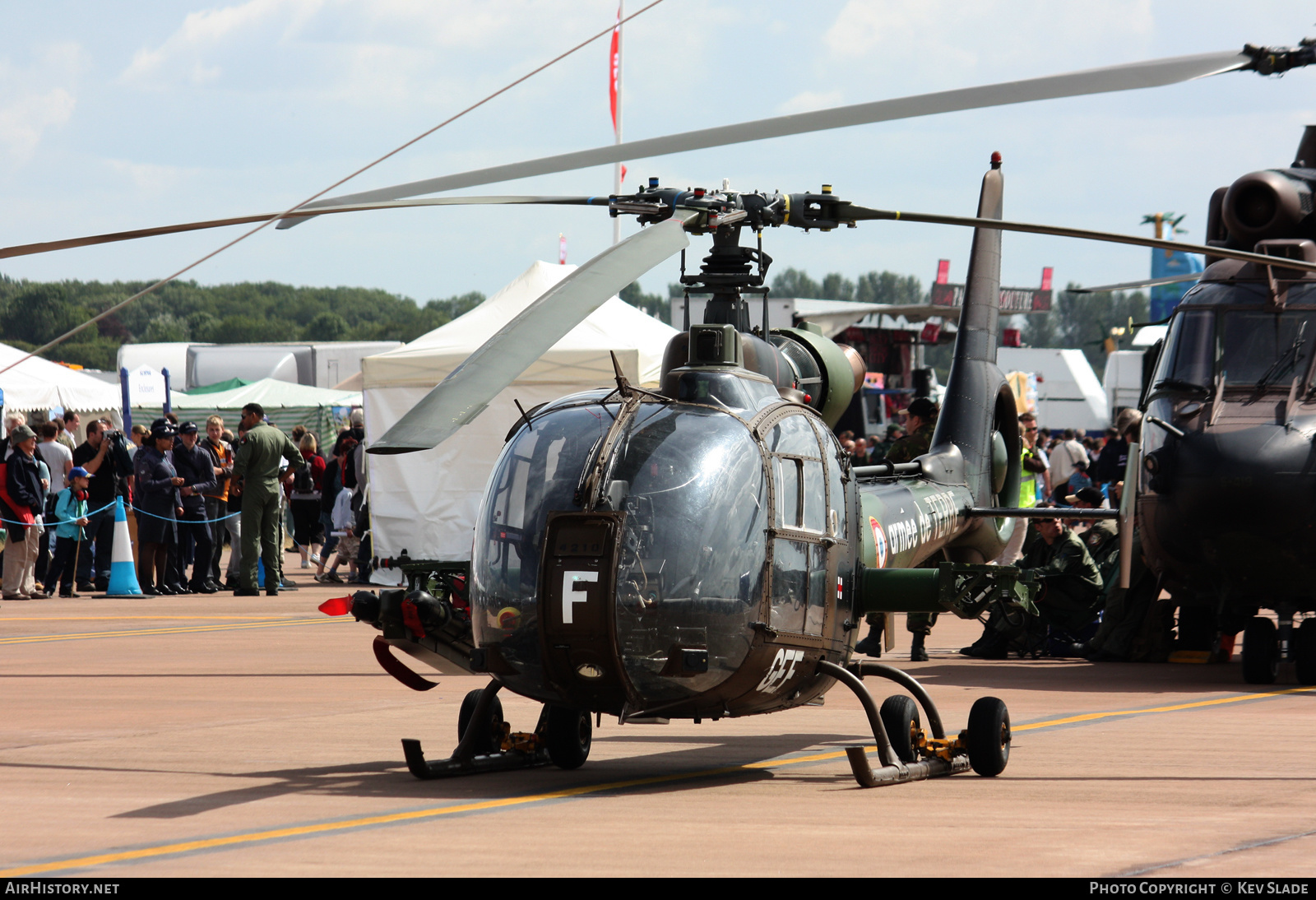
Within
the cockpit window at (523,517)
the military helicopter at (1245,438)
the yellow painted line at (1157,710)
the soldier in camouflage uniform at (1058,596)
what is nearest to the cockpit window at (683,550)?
the cockpit window at (523,517)

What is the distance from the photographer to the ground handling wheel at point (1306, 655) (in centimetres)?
1195

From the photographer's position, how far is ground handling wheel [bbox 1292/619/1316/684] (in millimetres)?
11945

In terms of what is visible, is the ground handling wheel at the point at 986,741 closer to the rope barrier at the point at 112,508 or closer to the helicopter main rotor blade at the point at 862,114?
the helicopter main rotor blade at the point at 862,114

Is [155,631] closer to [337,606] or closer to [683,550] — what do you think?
[337,606]

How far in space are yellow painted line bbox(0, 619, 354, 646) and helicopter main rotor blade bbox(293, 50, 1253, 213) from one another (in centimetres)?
813

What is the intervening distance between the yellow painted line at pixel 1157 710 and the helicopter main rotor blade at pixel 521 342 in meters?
4.56

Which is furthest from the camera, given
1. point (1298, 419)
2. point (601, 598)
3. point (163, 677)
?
point (163, 677)

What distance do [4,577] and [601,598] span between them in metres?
15.3

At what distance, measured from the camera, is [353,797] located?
7121 mm

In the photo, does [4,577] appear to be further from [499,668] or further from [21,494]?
[499,668]

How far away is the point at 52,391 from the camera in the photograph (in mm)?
27641

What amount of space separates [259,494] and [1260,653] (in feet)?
42.1

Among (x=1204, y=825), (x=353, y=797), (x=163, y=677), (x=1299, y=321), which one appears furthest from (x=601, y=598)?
(x=1299, y=321)

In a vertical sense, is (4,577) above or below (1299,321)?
below
